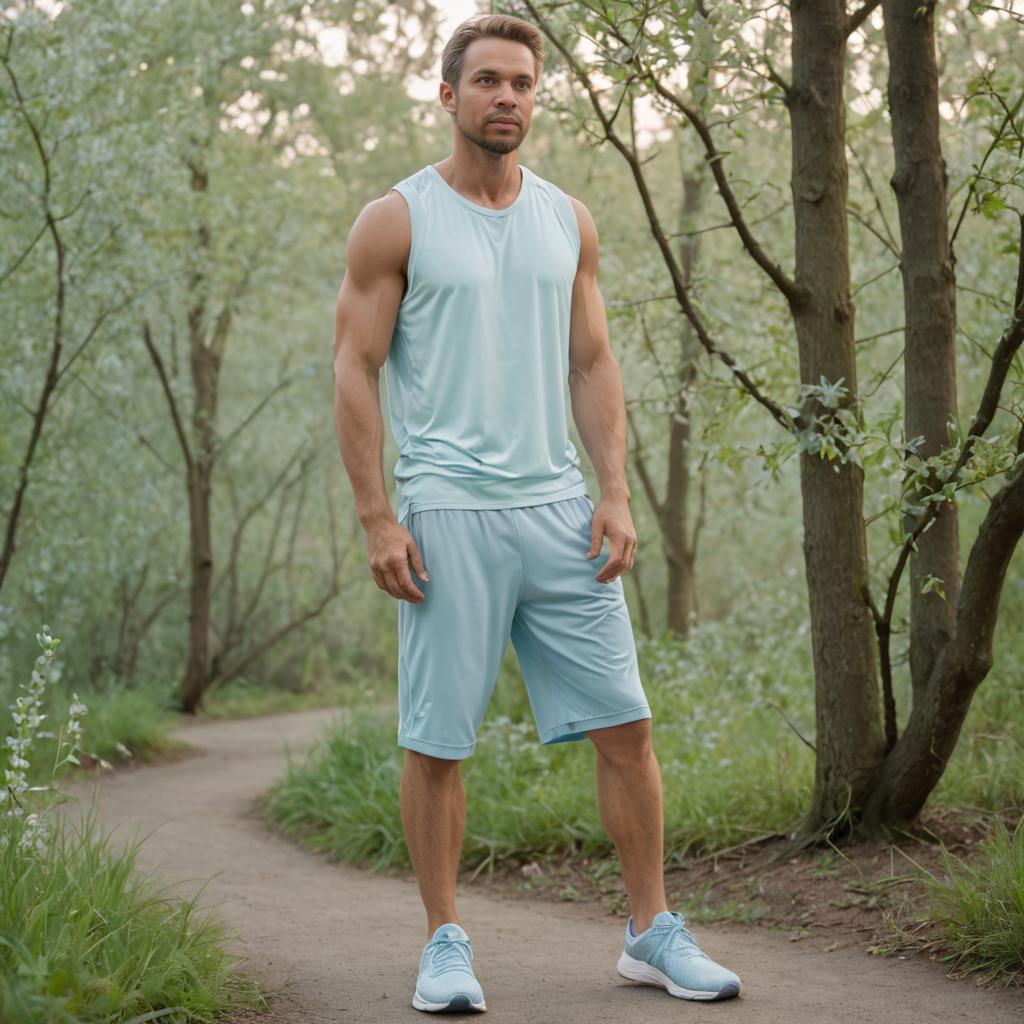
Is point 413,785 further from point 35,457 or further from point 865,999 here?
point 35,457

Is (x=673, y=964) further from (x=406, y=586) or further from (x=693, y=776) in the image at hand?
(x=693, y=776)

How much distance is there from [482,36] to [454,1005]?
2040mm

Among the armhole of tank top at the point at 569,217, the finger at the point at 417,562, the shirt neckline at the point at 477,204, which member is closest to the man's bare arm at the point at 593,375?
the armhole of tank top at the point at 569,217

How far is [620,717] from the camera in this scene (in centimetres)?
281

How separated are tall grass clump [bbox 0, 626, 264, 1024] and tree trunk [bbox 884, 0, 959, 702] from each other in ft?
6.86

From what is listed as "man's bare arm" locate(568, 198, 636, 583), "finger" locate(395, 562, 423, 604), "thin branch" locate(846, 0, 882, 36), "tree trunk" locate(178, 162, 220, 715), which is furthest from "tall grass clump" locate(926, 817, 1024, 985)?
"tree trunk" locate(178, 162, 220, 715)

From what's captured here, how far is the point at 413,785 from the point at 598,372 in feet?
3.41

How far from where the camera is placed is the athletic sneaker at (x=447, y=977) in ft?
8.60

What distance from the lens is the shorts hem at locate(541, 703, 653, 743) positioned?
2.81 m

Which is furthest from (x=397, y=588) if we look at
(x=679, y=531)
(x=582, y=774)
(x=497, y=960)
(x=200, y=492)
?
(x=200, y=492)

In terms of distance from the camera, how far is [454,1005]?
2617mm

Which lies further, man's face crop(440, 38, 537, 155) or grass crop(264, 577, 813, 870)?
grass crop(264, 577, 813, 870)

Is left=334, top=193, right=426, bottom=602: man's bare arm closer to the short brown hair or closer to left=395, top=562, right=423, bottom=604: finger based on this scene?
left=395, top=562, right=423, bottom=604: finger

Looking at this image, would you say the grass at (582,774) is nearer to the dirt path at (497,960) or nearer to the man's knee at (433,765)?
the dirt path at (497,960)
